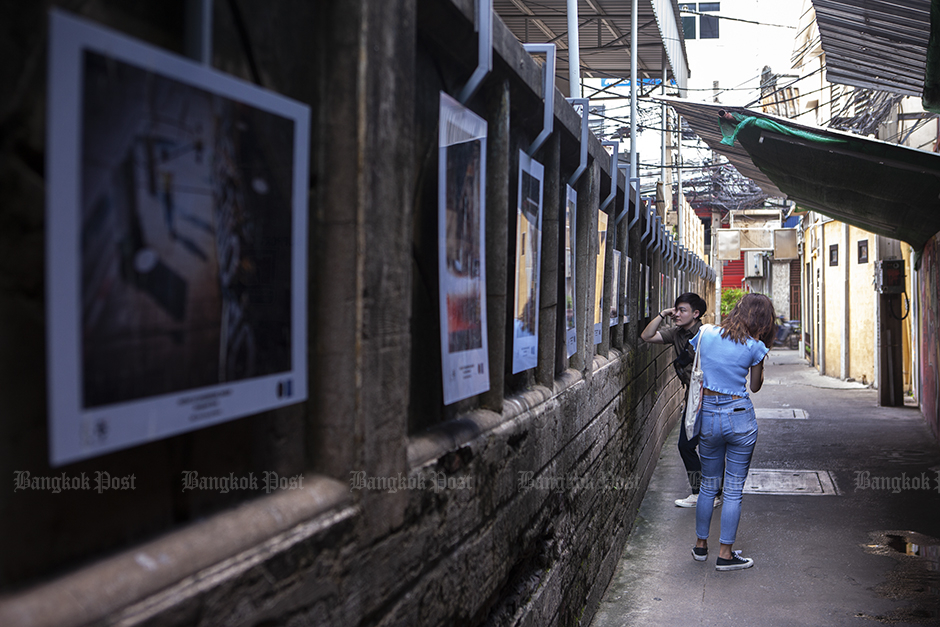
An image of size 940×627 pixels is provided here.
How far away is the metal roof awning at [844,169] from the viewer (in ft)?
22.7

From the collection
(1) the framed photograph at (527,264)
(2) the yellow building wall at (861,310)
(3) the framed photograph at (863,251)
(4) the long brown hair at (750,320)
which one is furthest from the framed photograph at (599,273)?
(3) the framed photograph at (863,251)

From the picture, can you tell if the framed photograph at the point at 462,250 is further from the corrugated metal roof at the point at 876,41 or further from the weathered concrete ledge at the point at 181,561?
the corrugated metal roof at the point at 876,41

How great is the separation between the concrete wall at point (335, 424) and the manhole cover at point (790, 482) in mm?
5315

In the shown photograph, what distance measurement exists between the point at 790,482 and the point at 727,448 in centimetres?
322

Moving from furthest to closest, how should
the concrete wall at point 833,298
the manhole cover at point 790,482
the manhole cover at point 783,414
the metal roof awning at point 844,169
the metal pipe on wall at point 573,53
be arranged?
the concrete wall at point 833,298
the manhole cover at point 783,414
the manhole cover at point 790,482
the metal roof awning at point 844,169
the metal pipe on wall at point 573,53

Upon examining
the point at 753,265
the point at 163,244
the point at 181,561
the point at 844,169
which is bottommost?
the point at 181,561

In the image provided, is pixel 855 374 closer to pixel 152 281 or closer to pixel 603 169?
pixel 603 169

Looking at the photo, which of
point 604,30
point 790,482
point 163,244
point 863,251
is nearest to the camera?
point 163,244

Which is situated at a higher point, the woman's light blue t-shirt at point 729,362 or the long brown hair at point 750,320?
the long brown hair at point 750,320

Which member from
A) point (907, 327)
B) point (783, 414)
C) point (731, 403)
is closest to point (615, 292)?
point (731, 403)

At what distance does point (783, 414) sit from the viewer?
43.2ft

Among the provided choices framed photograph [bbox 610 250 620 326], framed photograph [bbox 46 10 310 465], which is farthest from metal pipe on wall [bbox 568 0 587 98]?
framed photograph [bbox 46 10 310 465]

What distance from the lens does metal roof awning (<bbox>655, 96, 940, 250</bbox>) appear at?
691cm

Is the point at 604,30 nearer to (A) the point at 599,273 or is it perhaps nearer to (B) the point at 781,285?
(A) the point at 599,273
